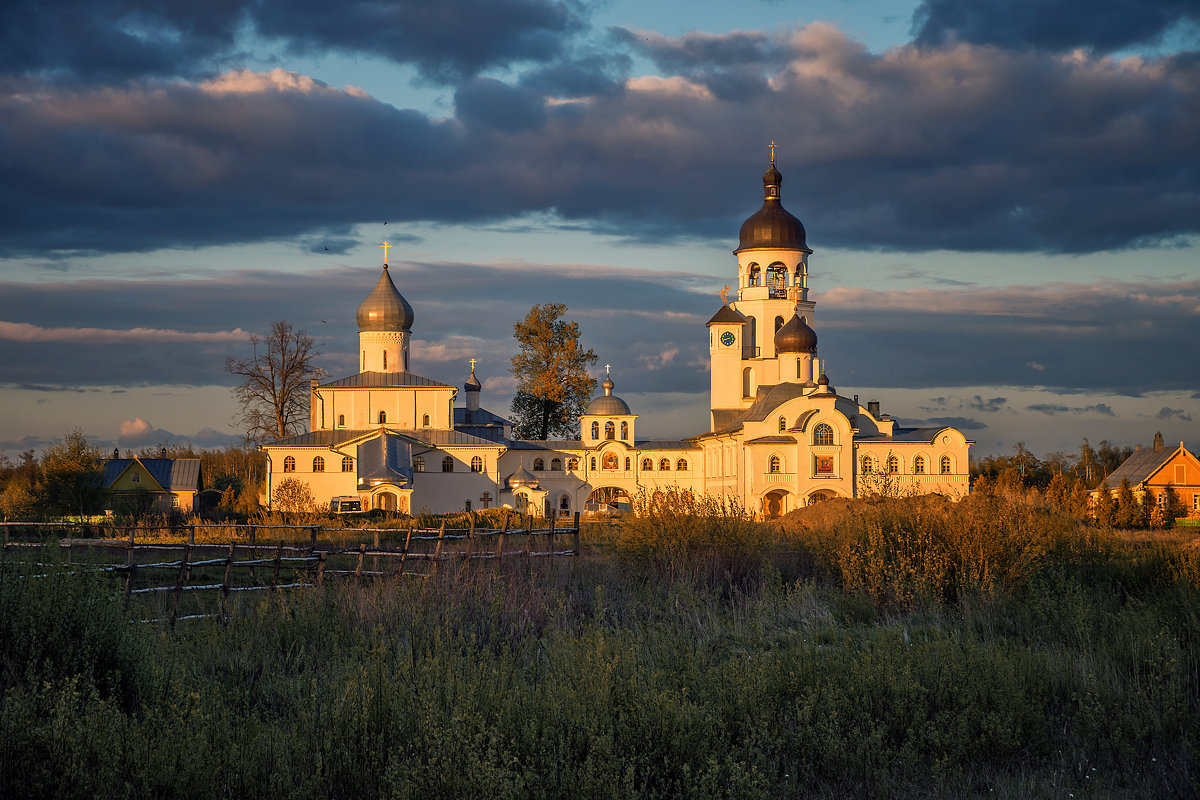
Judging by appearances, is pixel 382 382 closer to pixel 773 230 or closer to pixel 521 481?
pixel 521 481

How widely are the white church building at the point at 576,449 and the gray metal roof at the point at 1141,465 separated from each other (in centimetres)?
772

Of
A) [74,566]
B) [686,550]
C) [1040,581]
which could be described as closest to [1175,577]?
[1040,581]

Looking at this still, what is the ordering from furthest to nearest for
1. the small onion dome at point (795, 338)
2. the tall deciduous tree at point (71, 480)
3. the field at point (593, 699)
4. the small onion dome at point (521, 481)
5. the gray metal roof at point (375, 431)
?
the small onion dome at point (795, 338)
the small onion dome at point (521, 481)
the gray metal roof at point (375, 431)
the tall deciduous tree at point (71, 480)
the field at point (593, 699)

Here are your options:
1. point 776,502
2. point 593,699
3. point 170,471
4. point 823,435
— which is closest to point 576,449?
point 776,502

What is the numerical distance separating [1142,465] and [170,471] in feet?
153

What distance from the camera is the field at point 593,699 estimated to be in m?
5.78

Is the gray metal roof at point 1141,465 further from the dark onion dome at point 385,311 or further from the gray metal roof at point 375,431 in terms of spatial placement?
the dark onion dome at point 385,311

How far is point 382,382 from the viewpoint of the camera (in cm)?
5547

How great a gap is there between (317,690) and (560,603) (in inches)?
136

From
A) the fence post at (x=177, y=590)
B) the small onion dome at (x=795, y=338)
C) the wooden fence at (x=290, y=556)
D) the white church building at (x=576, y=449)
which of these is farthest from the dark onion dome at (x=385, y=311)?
the fence post at (x=177, y=590)

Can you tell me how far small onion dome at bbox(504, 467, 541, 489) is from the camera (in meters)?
51.5

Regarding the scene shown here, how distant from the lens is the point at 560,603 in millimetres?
10375

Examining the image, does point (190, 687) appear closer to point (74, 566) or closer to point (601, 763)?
point (74, 566)

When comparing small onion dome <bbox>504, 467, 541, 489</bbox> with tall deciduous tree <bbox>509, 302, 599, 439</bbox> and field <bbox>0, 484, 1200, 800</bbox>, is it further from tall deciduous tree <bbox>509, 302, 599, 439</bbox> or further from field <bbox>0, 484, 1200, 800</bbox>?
field <bbox>0, 484, 1200, 800</bbox>
